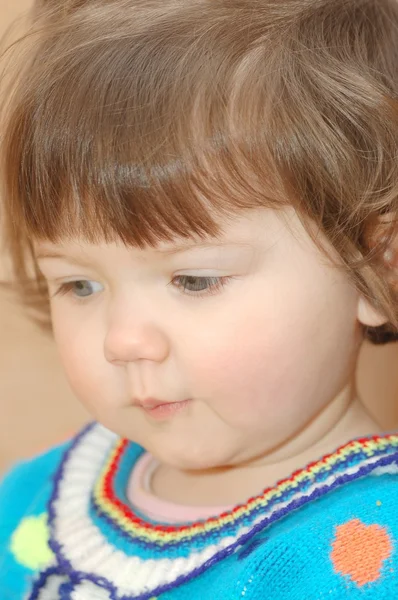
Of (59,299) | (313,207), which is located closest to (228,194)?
(313,207)

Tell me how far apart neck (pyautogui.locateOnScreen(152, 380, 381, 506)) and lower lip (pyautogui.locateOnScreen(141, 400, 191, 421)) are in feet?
0.38

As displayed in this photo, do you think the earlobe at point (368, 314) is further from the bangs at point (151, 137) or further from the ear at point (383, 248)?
the bangs at point (151, 137)

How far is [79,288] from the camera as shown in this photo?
779mm

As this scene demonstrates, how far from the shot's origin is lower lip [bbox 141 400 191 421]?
74cm

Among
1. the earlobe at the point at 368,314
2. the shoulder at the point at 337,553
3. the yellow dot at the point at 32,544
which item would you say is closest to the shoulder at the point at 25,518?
the yellow dot at the point at 32,544

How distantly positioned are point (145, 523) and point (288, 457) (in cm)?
14

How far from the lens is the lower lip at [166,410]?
738 mm

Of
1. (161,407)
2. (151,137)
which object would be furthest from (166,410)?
(151,137)

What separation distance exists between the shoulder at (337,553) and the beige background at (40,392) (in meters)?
0.80

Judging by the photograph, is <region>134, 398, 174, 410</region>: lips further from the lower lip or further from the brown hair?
the brown hair

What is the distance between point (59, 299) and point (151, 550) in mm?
227

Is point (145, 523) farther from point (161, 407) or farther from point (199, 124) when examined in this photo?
point (199, 124)

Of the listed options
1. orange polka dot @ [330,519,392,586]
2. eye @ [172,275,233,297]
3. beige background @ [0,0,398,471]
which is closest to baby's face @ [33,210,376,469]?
eye @ [172,275,233,297]

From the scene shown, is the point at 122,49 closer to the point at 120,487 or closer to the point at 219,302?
the point at 219,302
